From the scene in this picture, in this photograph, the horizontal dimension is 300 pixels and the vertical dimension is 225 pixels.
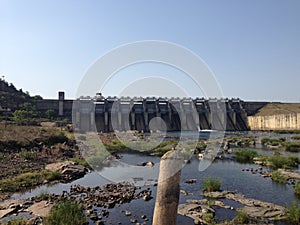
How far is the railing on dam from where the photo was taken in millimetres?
63969

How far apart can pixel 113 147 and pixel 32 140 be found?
10.1 metres

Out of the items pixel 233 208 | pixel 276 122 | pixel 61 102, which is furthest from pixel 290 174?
pixel 61 102

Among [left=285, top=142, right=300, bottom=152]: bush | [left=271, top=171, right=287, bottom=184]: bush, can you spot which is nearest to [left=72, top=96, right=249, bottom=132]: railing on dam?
[left=285, top=142, right=300, bottom=152]: bush

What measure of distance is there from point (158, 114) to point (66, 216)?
60523mm

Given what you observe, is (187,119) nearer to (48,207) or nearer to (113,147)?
(113,147)

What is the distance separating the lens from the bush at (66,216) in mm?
8547

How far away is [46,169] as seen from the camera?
17938mm

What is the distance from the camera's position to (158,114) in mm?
69125

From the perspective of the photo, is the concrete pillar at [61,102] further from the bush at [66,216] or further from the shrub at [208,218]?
the shrub at [208,218]

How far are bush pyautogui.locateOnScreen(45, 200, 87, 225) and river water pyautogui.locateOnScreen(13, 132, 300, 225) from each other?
127cm

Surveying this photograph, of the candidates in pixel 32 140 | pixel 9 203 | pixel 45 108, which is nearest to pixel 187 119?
pixel 45 108

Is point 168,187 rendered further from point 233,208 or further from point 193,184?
point 193,184

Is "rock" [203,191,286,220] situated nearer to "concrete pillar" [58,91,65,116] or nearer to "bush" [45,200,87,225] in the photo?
"bush" [45,200,87,225]

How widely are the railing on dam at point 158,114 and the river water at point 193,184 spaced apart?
4175 centimetres
